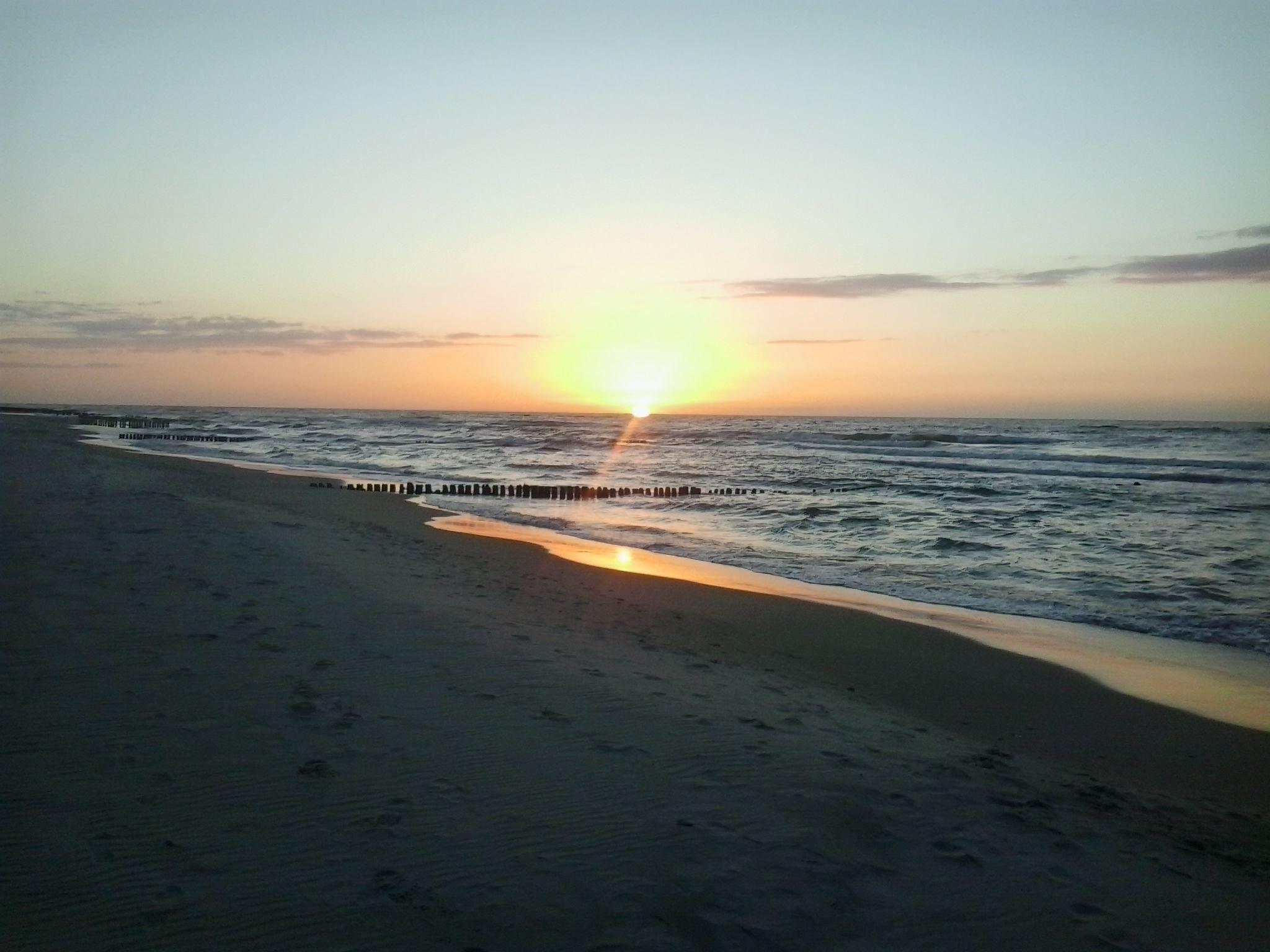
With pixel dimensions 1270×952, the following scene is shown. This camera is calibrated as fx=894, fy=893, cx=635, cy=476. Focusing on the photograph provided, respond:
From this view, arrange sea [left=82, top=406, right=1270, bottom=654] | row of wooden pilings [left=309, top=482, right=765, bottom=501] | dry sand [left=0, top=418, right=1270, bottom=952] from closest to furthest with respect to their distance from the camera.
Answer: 1. dry sand [left=0, top=418, right=1270, bottom=952]
2. sea [left=82, top=406, right=1270, bottom=654]
3. row of wooden pilings [left=309, top=482, right=765, bottom=501]

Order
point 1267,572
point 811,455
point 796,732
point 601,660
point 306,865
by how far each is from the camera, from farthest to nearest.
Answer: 1. point 811,455
2. point 1267,572
3. point 601,660
4. point 796,732
5. point 306,865

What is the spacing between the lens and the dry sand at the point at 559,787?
161 inches

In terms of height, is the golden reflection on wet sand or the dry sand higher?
the dry sand

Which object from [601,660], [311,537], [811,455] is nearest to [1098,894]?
[601,660]

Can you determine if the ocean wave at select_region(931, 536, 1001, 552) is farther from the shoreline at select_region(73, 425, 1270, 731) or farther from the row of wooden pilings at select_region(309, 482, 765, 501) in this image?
the row of wooden pilings at select_region(309, 482, 765, 501)

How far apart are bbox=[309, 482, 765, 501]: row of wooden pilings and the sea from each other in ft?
2.75

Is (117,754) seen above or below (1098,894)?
above

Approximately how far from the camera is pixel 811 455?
187 ft

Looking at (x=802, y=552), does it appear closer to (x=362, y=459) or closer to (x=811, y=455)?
(x=362, y=459)

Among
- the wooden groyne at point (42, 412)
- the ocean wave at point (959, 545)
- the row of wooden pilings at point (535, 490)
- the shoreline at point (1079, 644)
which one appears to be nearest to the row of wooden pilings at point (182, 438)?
the row of wooden pilings at point (535, 490)

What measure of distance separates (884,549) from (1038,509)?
1023 centimetres

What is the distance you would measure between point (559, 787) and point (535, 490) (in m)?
24.5

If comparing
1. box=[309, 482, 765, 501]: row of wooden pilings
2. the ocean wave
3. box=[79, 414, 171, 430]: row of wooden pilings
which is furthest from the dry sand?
box=[79, 414, 171, 430]: row of wooden pilings

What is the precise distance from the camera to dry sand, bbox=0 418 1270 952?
4.08 metres
